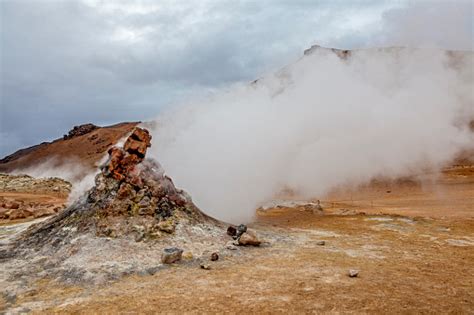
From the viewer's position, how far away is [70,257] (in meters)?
8.90

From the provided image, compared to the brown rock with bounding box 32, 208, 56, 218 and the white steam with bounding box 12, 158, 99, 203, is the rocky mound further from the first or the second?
the white steam with bounding box 12, 158, 99, 203

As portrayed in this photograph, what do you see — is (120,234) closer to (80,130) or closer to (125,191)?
(125,191)

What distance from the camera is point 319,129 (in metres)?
26.4

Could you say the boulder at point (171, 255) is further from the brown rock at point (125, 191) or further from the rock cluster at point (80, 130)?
the rock cluster at point (80, 130)

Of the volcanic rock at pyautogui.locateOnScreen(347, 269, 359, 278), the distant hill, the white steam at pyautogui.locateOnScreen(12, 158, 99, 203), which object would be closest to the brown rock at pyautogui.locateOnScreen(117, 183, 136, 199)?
the volcanic rock at pyautogui.locateOnScreen(347, 269, 359, 278)

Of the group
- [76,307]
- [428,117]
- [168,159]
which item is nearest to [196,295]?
[76,307]

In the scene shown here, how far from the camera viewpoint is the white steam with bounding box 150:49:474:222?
51.3 ft

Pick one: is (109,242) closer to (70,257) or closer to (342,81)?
(70,257)

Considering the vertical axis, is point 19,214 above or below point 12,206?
below

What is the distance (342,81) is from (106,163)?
15.9 m

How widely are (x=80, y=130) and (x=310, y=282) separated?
5893 cm

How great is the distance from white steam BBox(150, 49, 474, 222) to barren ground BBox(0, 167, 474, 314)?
4.08 metres

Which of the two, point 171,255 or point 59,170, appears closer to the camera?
point 171,255

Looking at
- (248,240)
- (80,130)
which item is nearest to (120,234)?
(248,240)
